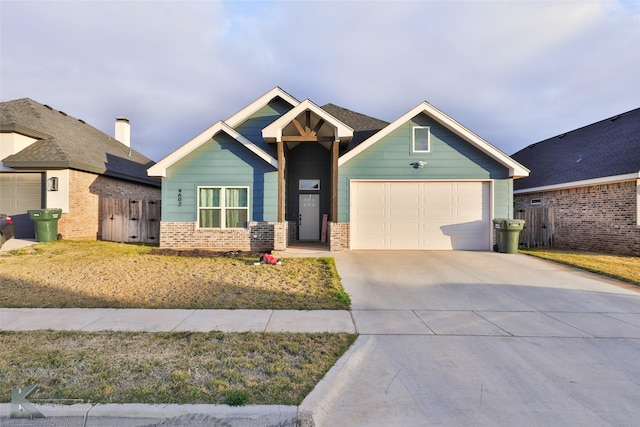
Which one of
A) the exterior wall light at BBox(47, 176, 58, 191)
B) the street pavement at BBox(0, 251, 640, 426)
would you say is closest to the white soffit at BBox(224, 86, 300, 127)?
the exterior wall light at BBox(47, 176, 58, 191)

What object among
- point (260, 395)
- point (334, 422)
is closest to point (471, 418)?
point (334, 422)

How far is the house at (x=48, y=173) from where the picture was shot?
13.0 meters

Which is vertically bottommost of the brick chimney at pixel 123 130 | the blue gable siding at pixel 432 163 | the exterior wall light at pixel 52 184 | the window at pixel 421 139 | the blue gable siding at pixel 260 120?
the exterior wall light at pixel 52 184

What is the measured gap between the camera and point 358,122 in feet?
54.1

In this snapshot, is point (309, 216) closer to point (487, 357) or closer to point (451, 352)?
point (451, 352)

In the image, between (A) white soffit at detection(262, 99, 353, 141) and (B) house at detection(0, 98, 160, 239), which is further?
(B) house at detection(0, 98, 160, 239)

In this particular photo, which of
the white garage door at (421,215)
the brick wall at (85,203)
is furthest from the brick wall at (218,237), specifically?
the brick wall at (85,203)

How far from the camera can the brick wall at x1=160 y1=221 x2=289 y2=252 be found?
38.7 ft

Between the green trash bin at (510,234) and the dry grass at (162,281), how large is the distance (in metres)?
6.51

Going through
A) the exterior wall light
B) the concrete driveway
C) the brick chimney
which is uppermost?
the brick chimney

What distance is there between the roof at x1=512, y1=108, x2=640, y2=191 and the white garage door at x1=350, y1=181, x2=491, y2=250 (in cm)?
513

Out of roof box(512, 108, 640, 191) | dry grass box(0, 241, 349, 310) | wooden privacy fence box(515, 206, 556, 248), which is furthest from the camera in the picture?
wooden privacy fence box(515, 206, 556, 248)

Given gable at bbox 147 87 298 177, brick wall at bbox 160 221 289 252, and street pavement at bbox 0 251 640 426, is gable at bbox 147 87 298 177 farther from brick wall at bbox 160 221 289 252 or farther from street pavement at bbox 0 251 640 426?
street pavement at bbox 0 251 640 426

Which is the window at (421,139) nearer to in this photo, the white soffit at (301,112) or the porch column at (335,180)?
the white soffit at (301,112)
